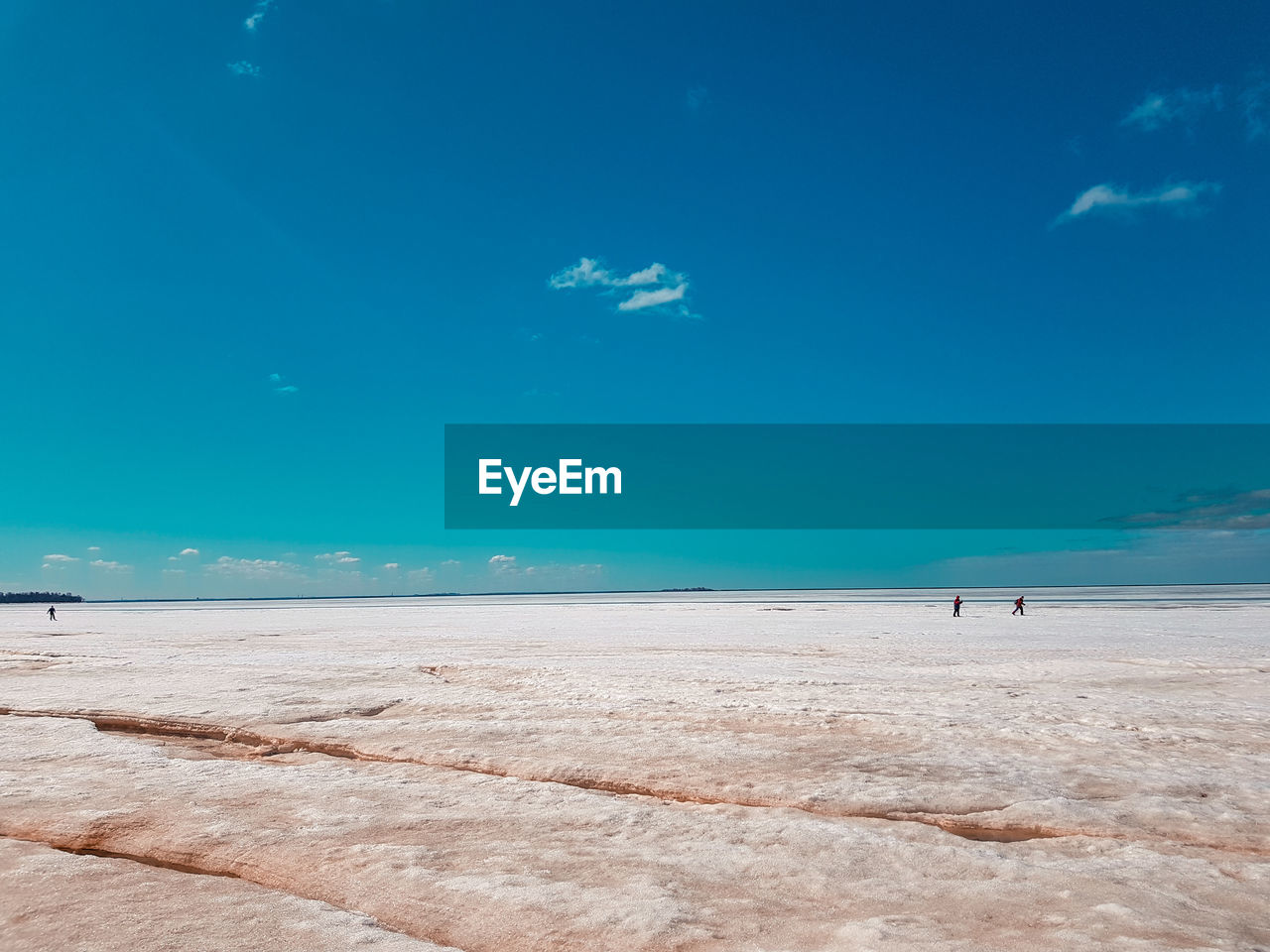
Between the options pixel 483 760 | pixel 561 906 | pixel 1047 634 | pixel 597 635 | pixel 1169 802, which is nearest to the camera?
pixel 561 906

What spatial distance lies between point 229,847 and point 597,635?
22.1 metres

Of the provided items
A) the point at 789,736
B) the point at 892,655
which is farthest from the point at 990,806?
the point at 892,655

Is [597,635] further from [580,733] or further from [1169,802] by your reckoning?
[1169,802]

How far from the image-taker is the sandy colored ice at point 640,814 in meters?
4.41

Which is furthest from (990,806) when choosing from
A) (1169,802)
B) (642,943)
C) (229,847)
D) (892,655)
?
(892,655)

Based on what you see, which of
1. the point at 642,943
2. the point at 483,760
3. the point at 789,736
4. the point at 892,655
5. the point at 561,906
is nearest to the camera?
the point at 642,943

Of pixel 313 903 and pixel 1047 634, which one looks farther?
pixel 1047 634

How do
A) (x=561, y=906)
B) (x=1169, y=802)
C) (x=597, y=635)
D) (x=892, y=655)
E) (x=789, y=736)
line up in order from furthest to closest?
(x=597, y=635) → (x=892, y=655) → (x=789, y=736) → (x=1169, y=802) → (x=561, y=906)

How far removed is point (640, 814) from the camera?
6375 millimetres

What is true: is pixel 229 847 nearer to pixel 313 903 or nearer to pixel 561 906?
pixel 313 903

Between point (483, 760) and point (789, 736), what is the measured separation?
11.4 feet

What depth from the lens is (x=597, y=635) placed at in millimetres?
27469

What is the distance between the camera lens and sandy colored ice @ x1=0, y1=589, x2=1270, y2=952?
14.5 ft

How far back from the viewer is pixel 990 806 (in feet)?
21.3
